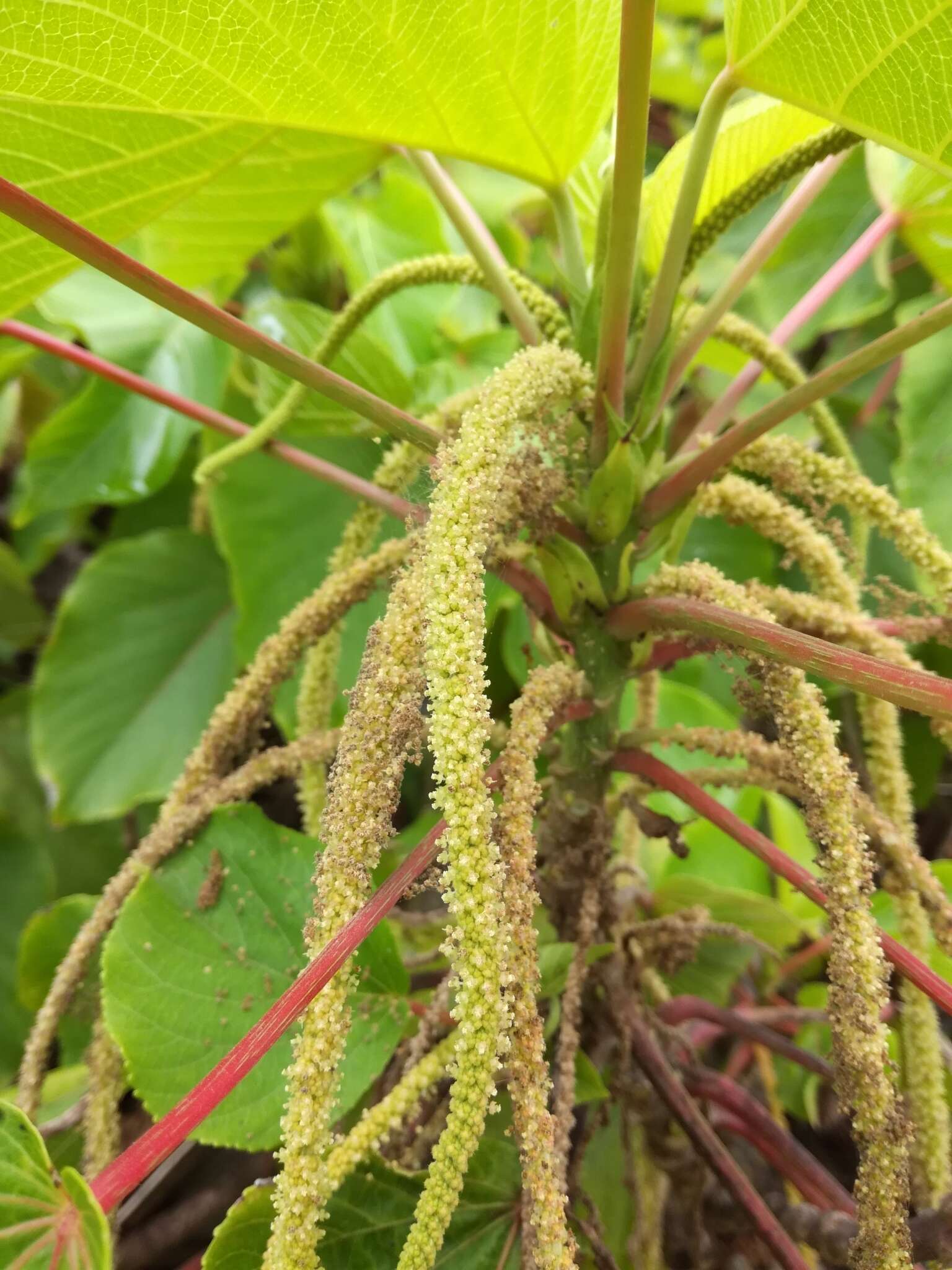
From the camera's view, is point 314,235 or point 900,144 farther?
point 314,235

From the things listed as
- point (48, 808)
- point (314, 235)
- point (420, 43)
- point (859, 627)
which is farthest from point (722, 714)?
point (48, 808)

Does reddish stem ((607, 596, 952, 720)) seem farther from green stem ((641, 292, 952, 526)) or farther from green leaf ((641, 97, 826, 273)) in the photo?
green leaf ((641, 97, 826, 273))

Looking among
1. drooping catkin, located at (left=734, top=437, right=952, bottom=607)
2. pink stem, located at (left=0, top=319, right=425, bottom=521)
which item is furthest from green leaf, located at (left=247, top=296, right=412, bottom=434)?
drooping catkin, located at (left=734, top=437, right=952, bottom=607)

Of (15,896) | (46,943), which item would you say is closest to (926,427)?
(46,943)

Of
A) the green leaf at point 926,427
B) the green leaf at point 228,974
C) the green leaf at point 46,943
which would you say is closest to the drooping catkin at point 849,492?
the green leaf at point 228,974

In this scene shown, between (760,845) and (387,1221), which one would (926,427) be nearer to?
(760,845)

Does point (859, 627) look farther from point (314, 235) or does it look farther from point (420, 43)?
point (314, 235)

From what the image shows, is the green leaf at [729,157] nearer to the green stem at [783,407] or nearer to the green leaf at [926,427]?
the green stem at [783,407]
